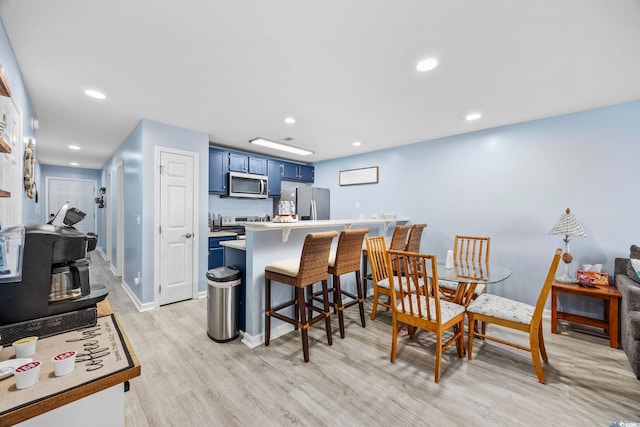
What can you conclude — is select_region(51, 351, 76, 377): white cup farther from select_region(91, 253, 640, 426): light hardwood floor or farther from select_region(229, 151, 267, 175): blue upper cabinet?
select_region(229, 151, 267, 175): blue upper cabinet

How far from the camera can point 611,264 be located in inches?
111

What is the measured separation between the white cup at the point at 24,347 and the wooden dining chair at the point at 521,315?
8.68 ft

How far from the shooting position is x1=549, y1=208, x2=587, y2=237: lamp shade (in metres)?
2.78

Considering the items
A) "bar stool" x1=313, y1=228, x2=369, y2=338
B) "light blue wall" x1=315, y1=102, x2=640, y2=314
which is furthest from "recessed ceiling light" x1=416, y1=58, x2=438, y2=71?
"light blue wall" x1=315, y1=102, x2=640, y2=314

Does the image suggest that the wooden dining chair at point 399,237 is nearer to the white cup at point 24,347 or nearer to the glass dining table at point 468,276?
the glass dining table at point 468,276

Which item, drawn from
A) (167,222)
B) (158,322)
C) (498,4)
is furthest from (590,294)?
(167,222)

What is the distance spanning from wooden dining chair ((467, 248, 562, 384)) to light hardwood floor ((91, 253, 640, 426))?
9.0 inches

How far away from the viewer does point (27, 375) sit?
0.73m

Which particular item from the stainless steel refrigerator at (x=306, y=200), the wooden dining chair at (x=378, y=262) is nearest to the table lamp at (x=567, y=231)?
the wooden dining chair at (x=378, y=262)

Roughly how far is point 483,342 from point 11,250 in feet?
11.1

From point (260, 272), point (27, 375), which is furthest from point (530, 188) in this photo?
point (27, 375)

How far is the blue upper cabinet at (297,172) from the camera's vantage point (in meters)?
5.60

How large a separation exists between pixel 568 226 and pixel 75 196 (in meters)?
10.4

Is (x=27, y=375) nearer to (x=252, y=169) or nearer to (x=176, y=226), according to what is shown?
(x=176, y=226)
